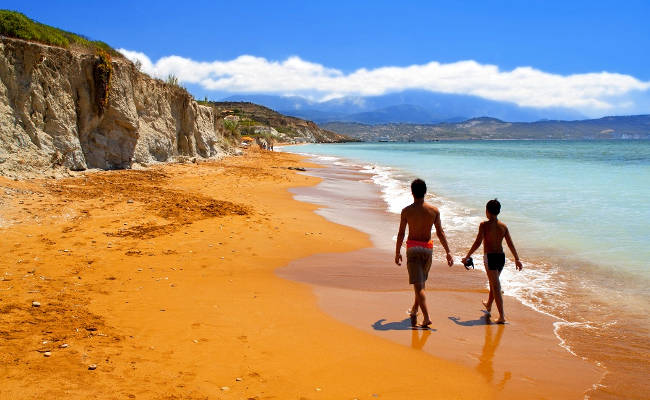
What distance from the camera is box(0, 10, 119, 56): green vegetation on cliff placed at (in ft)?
42.9

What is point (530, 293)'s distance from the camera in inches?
241

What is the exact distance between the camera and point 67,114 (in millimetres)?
13711

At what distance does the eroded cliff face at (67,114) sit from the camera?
39.1ft

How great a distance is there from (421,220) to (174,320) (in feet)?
9.35

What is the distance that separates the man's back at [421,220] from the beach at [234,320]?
101 centimetres

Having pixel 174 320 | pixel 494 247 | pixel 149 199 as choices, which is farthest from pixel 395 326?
pixel 149 199

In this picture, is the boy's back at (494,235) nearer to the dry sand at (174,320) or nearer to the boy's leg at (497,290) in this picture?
the boy's leg at (497,290)

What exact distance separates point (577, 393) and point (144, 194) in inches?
424

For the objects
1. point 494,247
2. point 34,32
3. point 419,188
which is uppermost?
point 34,32

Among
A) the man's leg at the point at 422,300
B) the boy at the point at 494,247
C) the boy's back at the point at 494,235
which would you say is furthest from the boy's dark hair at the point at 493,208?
the man's leg at the point at 422,300

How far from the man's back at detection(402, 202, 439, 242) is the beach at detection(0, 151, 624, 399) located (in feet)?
3.32

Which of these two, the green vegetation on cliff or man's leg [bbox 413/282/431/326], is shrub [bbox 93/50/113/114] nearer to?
the green vegetation on cliff

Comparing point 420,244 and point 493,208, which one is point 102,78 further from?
point 493,208

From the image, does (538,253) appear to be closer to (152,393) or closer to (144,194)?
(152,393)
